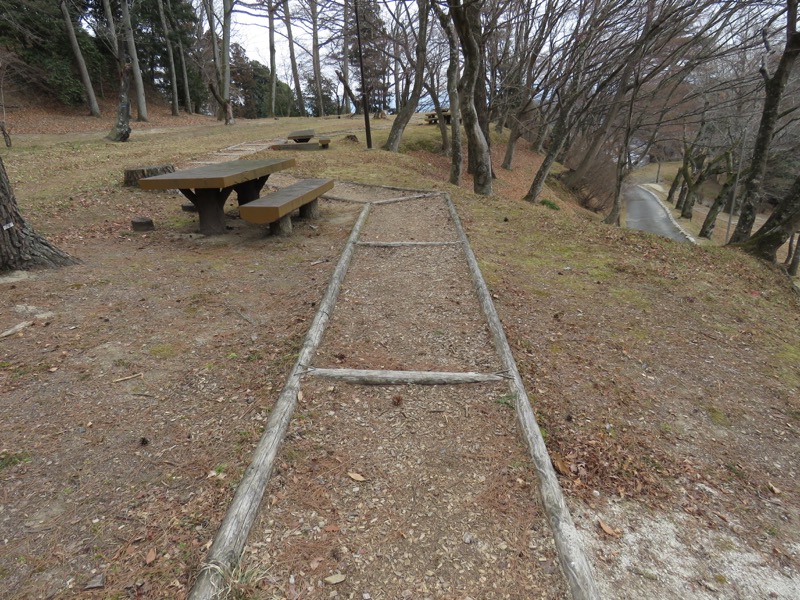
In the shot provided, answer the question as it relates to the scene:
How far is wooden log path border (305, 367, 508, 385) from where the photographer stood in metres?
2.87

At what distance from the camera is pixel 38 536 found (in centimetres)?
184

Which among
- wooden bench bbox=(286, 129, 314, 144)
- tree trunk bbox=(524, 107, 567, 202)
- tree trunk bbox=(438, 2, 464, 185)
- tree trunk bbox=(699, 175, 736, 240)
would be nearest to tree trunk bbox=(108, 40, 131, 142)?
wooden bench bbox=(286, 129, 314, 144)

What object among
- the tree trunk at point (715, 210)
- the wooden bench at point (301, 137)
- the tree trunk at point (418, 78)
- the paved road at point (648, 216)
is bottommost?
the paved road at point (648, 216)

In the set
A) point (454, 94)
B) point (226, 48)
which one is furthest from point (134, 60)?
point (454, 94)

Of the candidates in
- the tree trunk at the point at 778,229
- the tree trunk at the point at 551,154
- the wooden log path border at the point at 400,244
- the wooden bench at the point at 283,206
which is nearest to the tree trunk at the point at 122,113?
the wooden bench at the point at 283,206

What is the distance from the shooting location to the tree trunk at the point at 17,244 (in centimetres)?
385

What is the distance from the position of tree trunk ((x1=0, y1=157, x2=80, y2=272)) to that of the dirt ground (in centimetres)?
26

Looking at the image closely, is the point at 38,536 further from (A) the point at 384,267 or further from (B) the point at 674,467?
(A) the point at 384,267

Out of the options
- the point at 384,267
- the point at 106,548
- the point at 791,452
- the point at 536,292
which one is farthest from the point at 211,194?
the point at 791,452

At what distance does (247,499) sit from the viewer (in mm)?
1951

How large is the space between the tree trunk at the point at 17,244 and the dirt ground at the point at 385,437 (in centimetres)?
26

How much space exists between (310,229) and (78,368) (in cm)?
376

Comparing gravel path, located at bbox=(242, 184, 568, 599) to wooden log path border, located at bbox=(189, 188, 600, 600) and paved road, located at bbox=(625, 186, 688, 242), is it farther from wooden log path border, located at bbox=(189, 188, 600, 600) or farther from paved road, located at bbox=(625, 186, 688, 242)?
paved road, located at bbox=(625, 186, 688, 242)

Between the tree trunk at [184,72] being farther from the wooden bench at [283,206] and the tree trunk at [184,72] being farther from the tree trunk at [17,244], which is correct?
the tree trunk at [17,244]
